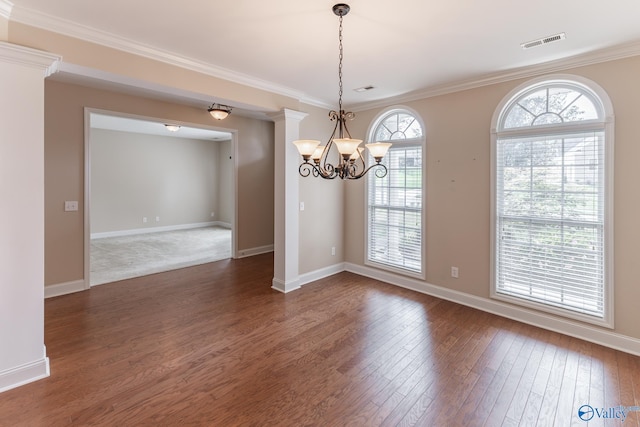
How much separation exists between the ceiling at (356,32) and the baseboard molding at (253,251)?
3826mm

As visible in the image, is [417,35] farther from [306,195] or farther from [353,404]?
[353,404]

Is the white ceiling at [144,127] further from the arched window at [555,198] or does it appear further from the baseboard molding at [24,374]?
the arched window at [555,198]

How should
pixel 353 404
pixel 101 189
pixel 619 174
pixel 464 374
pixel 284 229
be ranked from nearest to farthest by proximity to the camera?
pixel 353 404
pixel 464 374
pixel 619 174
pixel 284 229
pixel 101 189

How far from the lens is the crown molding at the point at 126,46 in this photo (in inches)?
92.1

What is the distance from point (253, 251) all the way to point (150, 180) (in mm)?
4534

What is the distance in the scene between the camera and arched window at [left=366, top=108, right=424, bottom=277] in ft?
14.6

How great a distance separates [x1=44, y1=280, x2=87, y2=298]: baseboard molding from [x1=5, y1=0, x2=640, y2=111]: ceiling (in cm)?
335

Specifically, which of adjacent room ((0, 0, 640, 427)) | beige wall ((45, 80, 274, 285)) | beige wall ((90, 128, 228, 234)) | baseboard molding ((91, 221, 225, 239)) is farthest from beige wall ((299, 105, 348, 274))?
baseboard molding ((91, 221, 225, 239))

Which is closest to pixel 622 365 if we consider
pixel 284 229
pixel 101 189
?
pixel 284 229

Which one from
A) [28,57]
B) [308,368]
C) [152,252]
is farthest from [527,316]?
[152,252]

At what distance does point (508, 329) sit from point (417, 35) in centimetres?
310

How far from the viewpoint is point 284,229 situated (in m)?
4.38

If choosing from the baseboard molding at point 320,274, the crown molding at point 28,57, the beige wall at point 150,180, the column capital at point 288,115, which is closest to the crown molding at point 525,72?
the column capital at point 288,115

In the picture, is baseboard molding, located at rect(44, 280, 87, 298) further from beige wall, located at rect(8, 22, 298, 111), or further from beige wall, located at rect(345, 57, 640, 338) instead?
beige wall, located at rect(345, 57, 640, 338)
